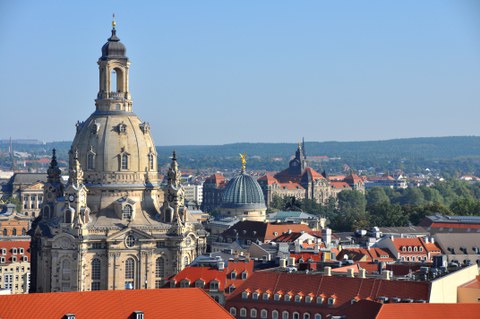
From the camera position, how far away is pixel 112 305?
251 feet

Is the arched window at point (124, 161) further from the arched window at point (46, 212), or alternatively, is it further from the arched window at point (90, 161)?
the arched window at point (46, 212)

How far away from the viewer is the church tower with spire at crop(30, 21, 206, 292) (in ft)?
390

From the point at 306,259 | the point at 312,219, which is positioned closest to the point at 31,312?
the point at 306,259

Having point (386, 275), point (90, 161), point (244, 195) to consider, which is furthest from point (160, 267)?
point (244, 195)

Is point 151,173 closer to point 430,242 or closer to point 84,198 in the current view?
point 84,198

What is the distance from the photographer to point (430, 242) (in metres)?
138

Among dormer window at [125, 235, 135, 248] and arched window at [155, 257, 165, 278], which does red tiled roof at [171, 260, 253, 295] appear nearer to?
dormer window at [125, 235, 135, 248]

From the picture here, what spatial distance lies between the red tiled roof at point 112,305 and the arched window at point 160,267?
136ft

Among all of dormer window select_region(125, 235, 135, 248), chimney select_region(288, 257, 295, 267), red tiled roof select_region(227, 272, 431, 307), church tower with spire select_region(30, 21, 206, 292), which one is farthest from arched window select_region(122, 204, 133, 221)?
red tiled roof select_region(227, 272, 431, 307)

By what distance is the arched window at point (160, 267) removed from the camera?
398 feet

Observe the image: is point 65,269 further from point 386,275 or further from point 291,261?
point 386,275

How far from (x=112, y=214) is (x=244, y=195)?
61358 millimetres

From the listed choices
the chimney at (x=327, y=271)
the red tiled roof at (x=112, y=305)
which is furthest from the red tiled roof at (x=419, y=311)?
the chimney at (x=327, y=271)

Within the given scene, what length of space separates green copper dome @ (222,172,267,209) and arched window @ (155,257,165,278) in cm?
5974
